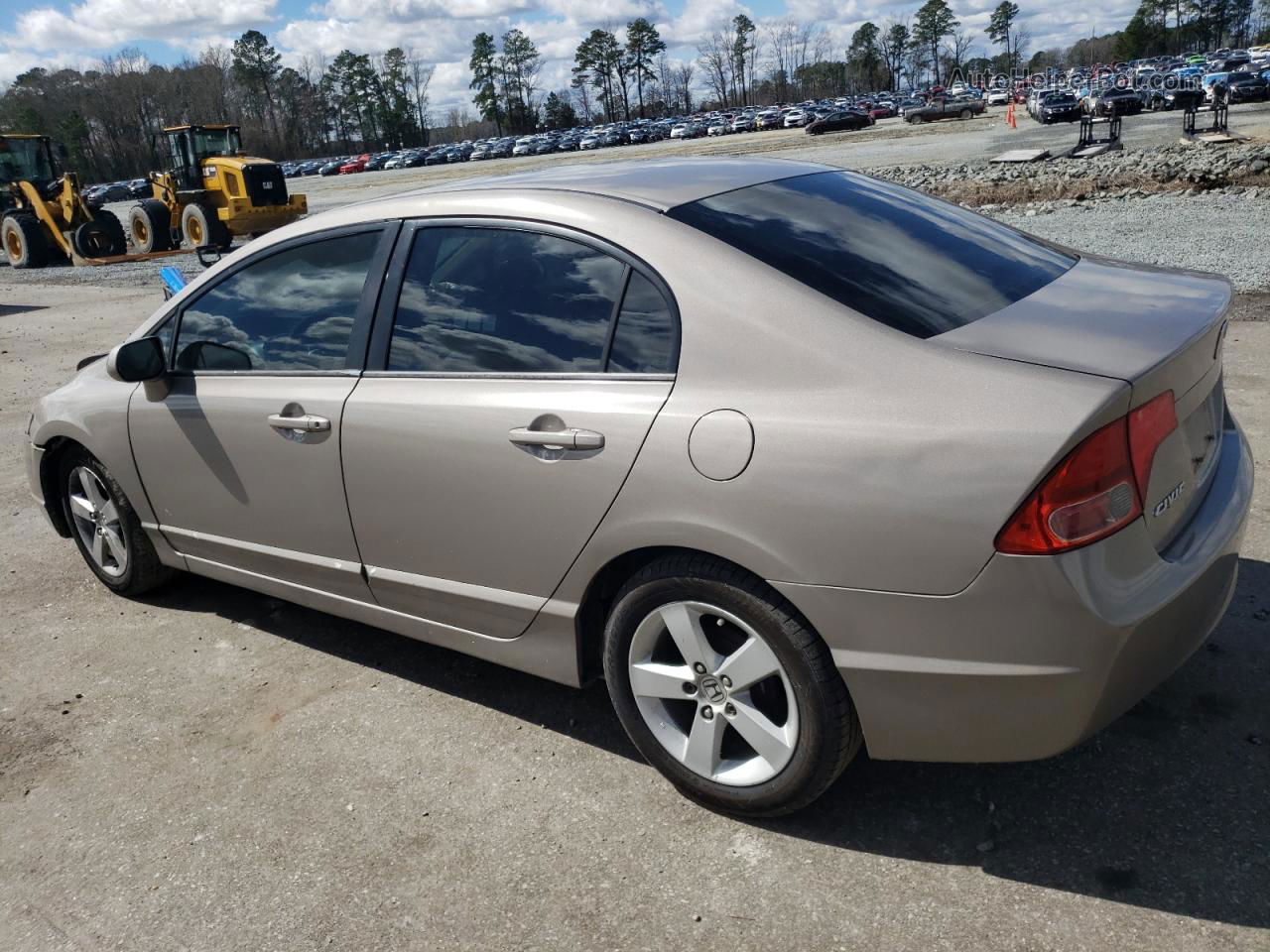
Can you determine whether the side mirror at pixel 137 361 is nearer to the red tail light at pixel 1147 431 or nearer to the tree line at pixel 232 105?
the red tail light at pixel 1147 431

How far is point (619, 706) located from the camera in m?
2.92

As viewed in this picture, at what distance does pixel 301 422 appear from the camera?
3363 millimetres

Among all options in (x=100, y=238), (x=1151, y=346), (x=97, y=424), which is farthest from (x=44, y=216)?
(x=1151, y=346)

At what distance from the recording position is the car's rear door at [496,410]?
2746 mm

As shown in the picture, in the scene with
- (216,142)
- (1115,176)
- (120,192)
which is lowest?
(1115,176)

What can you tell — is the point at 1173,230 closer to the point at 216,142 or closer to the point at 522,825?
the point at 522,825

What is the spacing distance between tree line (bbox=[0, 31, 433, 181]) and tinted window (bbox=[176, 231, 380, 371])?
106920 mm

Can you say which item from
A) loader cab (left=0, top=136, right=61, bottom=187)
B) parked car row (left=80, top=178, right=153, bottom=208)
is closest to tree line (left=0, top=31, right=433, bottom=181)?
parked car row (left=80, top=178, right=153, bottom=208)

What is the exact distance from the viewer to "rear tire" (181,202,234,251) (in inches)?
899

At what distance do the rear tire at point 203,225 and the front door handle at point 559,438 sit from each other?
2194 centimetres

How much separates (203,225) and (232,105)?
108519 millimetres

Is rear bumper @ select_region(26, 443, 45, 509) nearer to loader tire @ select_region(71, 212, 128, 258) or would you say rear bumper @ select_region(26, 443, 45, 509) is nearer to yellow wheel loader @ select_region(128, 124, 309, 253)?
yellow wheel loader @ select_region(128, 124, 309, 253)

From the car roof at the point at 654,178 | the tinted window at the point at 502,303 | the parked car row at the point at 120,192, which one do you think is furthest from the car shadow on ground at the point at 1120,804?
the parked car row at the point at 120,192

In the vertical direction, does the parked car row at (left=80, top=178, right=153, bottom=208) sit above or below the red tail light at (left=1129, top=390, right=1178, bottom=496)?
above
